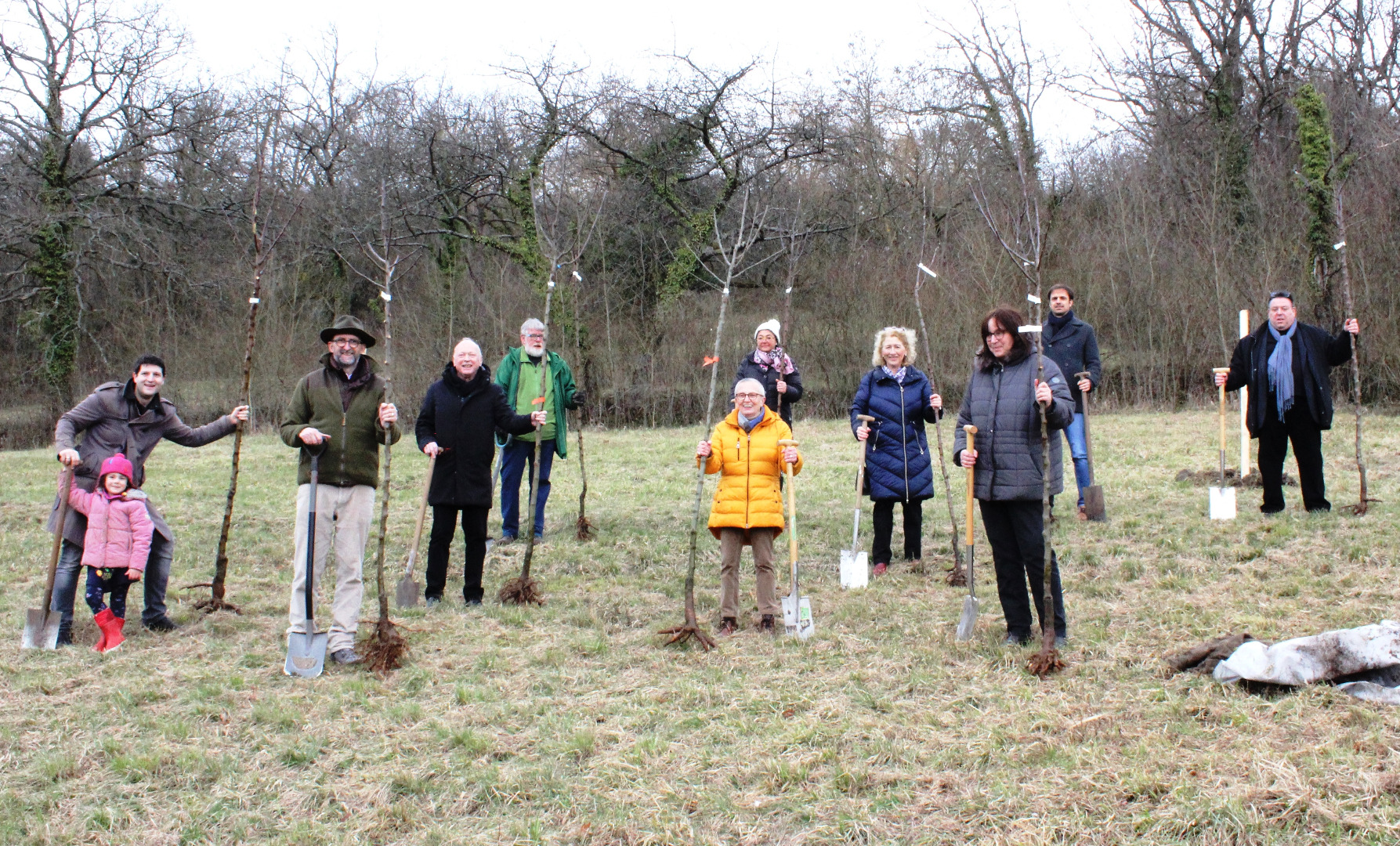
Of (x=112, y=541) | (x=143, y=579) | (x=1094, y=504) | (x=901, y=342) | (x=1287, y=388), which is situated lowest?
(x=143, y=579)

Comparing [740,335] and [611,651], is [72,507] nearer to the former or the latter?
[611,651]

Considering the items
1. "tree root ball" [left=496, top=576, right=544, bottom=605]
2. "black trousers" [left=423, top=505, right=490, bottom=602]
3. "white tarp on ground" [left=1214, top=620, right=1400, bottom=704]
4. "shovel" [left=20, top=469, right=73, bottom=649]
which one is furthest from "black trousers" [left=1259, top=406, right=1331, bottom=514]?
"shovel" [left=20, top=469, right=73, bottom=649]

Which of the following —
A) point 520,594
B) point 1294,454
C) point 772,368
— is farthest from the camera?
point 772,368

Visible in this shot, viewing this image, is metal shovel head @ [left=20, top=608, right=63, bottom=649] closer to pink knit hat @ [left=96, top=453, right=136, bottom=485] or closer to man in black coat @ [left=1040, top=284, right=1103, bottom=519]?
pink knit hat @ [left=96, top=453, right=136, bottom=485]

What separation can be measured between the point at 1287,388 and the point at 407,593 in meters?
6.38

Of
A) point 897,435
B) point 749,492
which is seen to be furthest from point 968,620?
point 897,435

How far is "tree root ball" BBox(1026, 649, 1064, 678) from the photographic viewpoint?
16.5 ft

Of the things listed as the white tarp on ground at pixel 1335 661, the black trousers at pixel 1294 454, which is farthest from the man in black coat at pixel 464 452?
the black trousers at pixel 1294 454

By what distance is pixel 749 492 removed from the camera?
6145 millimetres

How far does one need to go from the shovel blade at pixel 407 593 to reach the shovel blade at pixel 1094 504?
17.0 ft

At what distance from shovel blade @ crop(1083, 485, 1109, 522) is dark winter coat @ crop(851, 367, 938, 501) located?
1.79 meters

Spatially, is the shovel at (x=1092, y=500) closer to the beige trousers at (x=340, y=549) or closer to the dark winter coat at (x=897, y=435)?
the dark winter coat at (x=897, y=435)

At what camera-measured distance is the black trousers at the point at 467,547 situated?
6.86m

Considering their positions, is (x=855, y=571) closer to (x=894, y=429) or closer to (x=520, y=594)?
(x=894, y=429)
